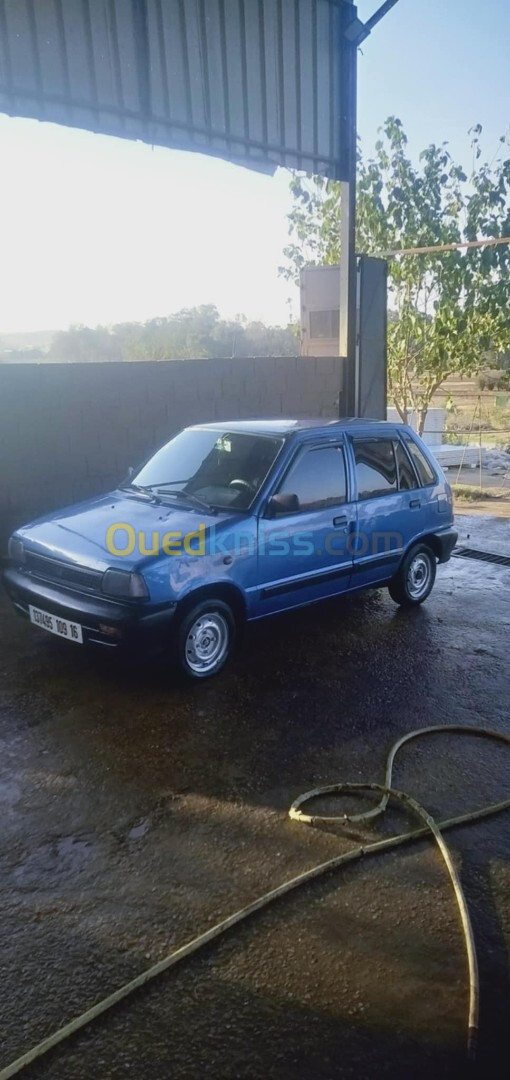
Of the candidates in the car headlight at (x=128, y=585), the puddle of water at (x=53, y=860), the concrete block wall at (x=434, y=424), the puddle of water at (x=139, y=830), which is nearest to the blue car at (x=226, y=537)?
the car headlight at (x=128, y=585)

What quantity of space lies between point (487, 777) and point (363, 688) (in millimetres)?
1142

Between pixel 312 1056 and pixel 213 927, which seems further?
pixel 213 927

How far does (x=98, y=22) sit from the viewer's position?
647cm

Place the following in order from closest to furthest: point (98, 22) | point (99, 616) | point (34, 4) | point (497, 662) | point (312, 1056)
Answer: point (312, 1056) → point (99, 616) → point (497, 662) → point (34, 4) → point (98, 22)

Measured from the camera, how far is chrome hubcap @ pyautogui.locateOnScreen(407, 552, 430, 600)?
6051 millimetres

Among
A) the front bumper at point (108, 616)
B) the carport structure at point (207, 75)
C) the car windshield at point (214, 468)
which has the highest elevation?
the carport structure at point (207, 75)

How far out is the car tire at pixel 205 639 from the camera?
4219mm

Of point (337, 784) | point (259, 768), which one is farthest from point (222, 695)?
point (337, 784)

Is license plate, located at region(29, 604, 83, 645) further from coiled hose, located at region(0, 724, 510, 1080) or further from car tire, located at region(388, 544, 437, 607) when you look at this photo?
car tire, located at region(388, 544, 437, 607)

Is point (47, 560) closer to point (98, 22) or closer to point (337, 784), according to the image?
point (337, 784)

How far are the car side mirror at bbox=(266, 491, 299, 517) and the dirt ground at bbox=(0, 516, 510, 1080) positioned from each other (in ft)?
3.60

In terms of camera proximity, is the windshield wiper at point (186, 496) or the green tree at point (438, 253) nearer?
the windshield wiper at point (186, 496)

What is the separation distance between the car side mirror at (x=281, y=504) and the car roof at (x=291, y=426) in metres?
0.60

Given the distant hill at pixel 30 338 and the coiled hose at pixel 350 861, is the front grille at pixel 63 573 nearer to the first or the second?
the coiled hose at pixel 350 861
